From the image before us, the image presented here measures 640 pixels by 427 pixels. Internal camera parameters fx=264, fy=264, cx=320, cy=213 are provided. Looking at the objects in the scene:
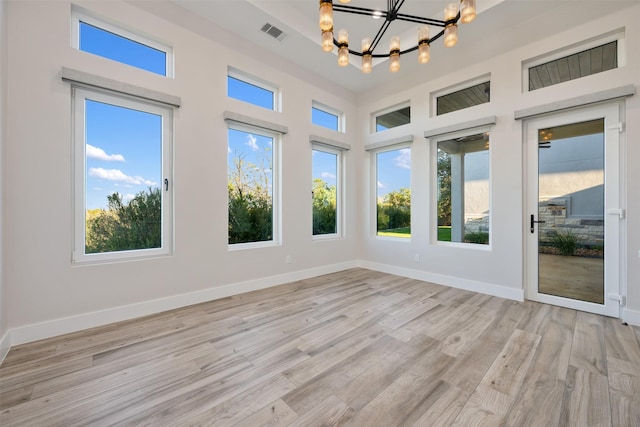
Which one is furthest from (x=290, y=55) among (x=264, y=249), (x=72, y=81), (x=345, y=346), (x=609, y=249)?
(x=609, y=249)

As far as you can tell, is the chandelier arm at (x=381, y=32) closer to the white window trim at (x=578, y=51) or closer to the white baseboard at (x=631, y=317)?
the white window trim at (x=578, y=51)

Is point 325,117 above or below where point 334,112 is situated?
below

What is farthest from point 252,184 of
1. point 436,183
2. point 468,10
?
point 468,10

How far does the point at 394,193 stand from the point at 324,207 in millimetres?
1319

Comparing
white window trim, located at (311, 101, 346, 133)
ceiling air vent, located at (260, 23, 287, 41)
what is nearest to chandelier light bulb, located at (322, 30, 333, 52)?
ceiling air vent, located at (260, 23, 287, 41)

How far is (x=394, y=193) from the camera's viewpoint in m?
4.88

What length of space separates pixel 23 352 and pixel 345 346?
262 cm

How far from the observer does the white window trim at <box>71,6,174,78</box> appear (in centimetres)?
259

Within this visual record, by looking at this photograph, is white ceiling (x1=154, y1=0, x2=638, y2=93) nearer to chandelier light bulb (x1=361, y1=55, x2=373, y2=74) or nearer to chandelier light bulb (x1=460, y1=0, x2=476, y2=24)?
chandelier light bulb (x1=361, y1=55, x2=373, y2=74)

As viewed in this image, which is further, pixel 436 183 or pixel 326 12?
pixel 436 183

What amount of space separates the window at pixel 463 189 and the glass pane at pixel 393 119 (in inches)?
32.0

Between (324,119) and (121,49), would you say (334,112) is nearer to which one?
(324,119)

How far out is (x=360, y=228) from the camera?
17.5ft

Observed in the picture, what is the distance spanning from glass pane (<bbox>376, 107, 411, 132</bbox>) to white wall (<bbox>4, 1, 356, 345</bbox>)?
156cm
